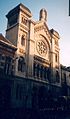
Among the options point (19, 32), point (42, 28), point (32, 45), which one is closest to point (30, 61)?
point (32, 45)

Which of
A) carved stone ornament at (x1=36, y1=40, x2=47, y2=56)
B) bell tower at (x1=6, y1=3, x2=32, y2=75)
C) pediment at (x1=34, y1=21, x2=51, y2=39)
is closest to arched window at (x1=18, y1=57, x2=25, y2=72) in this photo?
bell tower at (x1=6, y1=3, x2=32, y2=75)

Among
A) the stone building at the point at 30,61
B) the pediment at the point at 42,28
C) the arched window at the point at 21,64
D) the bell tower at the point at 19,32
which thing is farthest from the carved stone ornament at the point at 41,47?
the arched window at the point at 21,64

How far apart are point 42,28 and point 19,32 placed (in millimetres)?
7393

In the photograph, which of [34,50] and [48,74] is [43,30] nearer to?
[34,50]

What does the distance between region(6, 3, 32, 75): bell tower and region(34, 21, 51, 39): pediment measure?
8.18ft

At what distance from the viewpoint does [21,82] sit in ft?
88.1

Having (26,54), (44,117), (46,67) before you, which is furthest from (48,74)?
(44,117)

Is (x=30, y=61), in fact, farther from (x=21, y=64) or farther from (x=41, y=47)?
(x=41, y=47)

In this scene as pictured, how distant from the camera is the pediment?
110 ft

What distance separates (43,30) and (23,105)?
16295 millimetres

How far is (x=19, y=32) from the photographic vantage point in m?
29.2

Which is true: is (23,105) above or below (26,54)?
below

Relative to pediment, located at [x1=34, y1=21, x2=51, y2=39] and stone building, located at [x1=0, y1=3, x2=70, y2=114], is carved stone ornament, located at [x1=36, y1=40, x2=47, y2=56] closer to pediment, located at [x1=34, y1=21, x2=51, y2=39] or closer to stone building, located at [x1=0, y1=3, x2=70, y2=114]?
stone building, located at [x1=0, y1=3, x2=70, y2=114]

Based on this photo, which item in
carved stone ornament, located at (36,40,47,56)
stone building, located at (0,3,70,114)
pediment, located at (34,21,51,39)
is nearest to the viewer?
stone building, located at (0,3,70,114)
